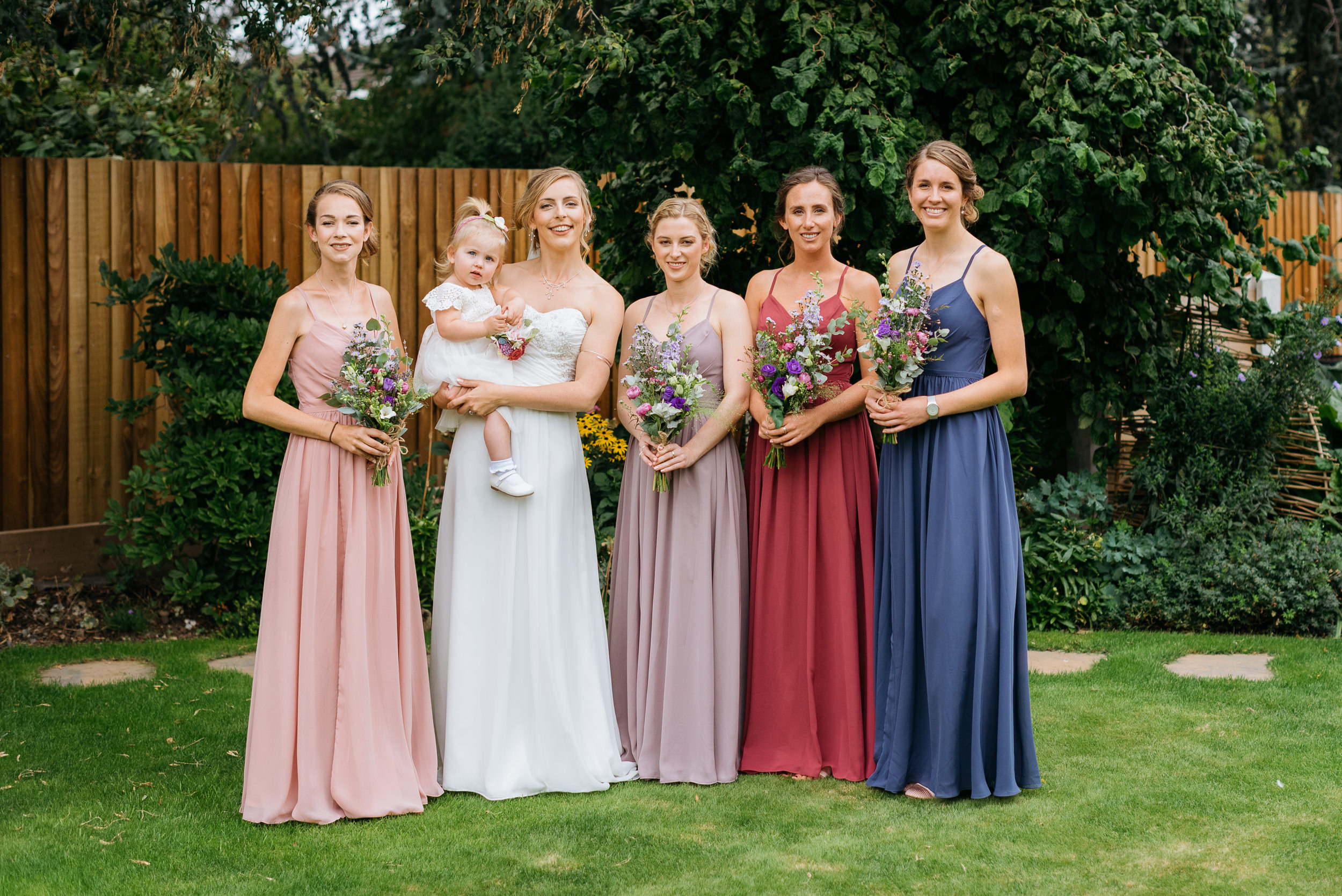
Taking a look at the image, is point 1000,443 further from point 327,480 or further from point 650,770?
point 327,480

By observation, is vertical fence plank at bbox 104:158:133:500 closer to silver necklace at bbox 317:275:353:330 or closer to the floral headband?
silver necklace at bbox 317:275:353:330

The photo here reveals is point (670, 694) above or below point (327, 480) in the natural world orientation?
below

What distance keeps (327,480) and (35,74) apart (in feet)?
17.6

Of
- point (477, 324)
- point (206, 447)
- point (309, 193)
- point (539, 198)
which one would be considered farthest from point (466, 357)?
point (309, 193)

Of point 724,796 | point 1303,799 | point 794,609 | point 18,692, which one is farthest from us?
point 18,692

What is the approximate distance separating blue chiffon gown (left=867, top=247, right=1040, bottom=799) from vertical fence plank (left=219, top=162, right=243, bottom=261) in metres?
5.28

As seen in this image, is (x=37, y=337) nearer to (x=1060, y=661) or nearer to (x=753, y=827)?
(x=753, y=827)

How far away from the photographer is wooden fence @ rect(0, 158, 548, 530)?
7.45 meters

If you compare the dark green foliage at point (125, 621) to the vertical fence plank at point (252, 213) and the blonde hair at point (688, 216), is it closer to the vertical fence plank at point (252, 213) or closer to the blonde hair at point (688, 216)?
the vertical fence plank at point (252, 213)

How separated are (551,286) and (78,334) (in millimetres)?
4519

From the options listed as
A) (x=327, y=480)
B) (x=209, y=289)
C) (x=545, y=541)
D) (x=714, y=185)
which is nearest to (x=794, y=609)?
(x=545, y=541)

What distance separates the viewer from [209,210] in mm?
7879

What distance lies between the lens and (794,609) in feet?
14.7

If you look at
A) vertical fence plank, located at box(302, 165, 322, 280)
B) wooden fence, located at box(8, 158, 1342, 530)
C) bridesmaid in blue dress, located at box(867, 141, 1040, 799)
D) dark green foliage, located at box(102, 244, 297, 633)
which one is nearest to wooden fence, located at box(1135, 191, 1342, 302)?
wooden fence, located at box(8, 158, 1342, 530)
